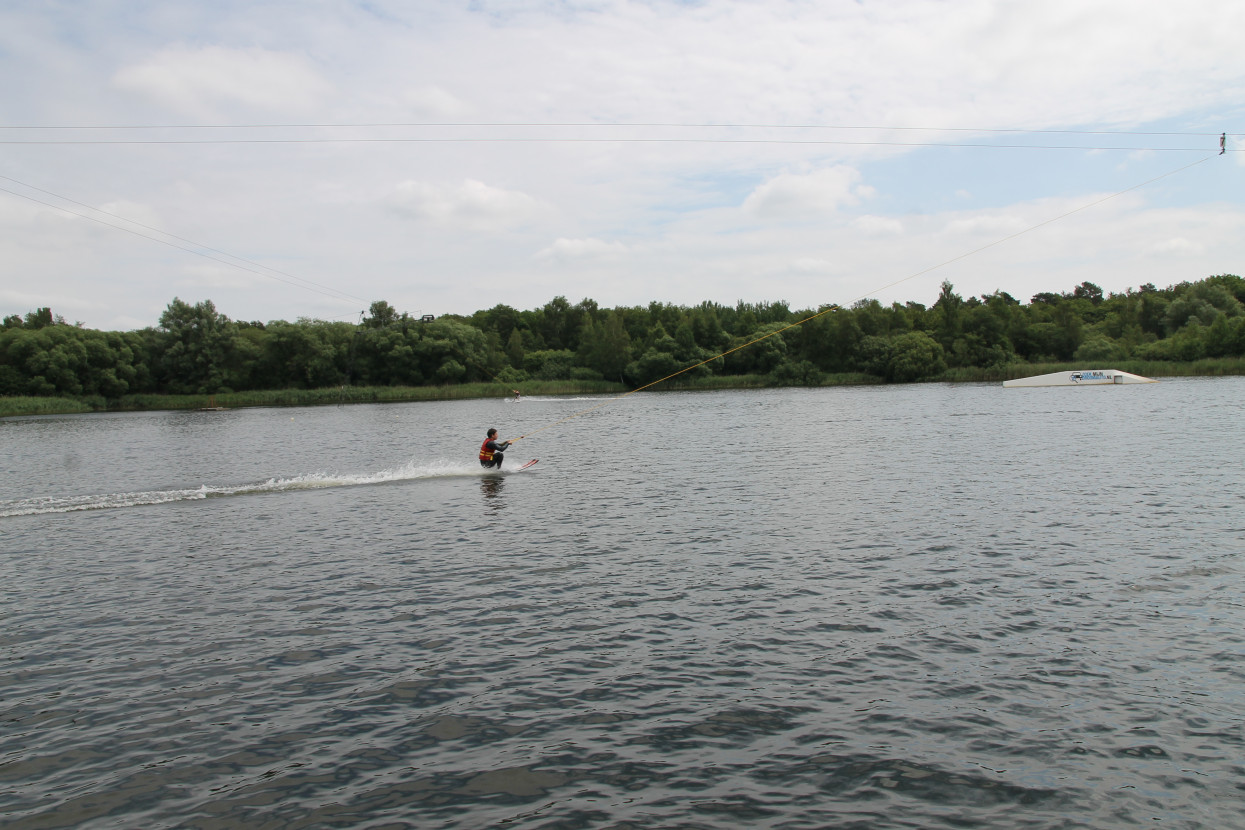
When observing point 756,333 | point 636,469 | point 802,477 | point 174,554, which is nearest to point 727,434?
point 636,469

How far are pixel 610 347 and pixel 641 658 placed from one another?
123695 mm

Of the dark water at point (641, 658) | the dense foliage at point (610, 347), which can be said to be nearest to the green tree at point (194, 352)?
the dense foliage at point (610, 347)

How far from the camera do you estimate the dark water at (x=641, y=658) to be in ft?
24.6

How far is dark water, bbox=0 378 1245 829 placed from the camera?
7512 millimetres

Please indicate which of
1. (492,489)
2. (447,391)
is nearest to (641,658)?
(492,489)

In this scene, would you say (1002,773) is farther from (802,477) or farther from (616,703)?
(802,477)

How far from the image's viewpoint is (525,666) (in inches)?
415

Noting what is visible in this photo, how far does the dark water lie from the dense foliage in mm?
69083

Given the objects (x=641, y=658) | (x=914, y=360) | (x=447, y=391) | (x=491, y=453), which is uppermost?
(x=914, y=360)

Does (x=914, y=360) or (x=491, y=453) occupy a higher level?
(x=914, y=360)

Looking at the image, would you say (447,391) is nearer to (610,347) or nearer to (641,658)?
(610,347)

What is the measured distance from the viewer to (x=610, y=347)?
134m

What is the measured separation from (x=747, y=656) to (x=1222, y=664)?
5.75m

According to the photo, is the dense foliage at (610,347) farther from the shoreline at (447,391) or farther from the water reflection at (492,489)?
the water reflection at (492,489)
